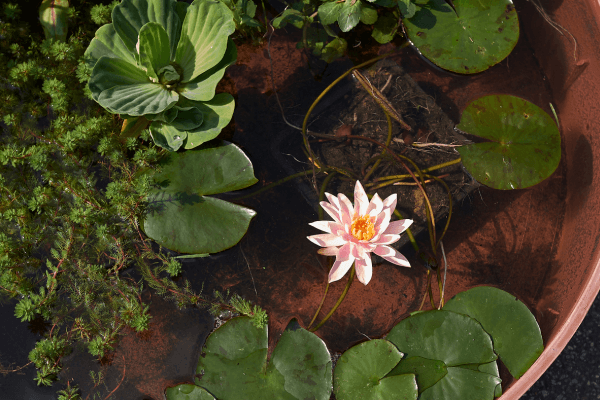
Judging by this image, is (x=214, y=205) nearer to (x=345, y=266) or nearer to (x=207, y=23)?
(x=345, y=266)

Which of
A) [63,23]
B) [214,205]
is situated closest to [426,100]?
[214,205]

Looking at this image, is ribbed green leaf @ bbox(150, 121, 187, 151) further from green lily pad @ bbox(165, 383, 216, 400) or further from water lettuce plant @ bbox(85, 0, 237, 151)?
green lily pad @ bbox(165, 383, 216, 400)

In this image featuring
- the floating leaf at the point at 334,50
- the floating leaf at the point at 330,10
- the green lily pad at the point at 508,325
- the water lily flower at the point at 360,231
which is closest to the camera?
the water lily flower at the point at 360,231

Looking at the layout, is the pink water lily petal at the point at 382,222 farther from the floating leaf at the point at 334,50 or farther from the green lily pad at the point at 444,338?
the floating leaf at the point at 334,50

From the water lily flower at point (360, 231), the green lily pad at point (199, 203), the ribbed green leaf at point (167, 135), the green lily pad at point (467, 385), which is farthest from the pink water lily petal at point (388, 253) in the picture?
the ribbed green leaf at point (167, 135)

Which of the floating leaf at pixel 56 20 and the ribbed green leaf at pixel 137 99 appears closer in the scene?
the ribbed green leaf at pixel 137 99

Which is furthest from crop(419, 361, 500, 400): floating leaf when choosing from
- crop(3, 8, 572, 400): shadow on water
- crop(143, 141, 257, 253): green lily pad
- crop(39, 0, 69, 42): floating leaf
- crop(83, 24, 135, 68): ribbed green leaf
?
crop(39, 0, 69, 42): floating leaf
